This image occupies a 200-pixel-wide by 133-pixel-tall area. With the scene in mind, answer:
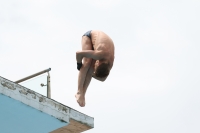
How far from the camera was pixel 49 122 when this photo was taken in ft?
36.9

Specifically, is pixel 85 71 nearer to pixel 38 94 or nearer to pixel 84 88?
pixel 84 88

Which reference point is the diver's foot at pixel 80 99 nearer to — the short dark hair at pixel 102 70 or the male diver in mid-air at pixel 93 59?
the male diver in mid-air at pixel 93 59

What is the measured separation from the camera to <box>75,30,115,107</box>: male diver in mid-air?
9211 millimetres

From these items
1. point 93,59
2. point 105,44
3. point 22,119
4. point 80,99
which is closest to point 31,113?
point 22,119

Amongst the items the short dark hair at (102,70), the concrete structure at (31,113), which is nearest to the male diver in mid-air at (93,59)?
the short dark hair at (102,70)

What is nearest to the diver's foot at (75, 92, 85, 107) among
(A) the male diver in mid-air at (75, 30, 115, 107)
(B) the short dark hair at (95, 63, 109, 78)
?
(A) the male diver in mid-air at (75, 30, 115, 107)

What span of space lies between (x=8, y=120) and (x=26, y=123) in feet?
1.16

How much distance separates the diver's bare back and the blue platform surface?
2.16m

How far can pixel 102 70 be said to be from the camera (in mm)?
9297

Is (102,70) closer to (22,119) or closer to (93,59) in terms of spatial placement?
(93,59)

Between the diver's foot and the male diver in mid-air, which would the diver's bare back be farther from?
the diver's foot

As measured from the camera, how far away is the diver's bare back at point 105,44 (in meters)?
9.21

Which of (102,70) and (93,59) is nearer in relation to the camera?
(102,70)

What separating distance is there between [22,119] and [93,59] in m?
2.20
